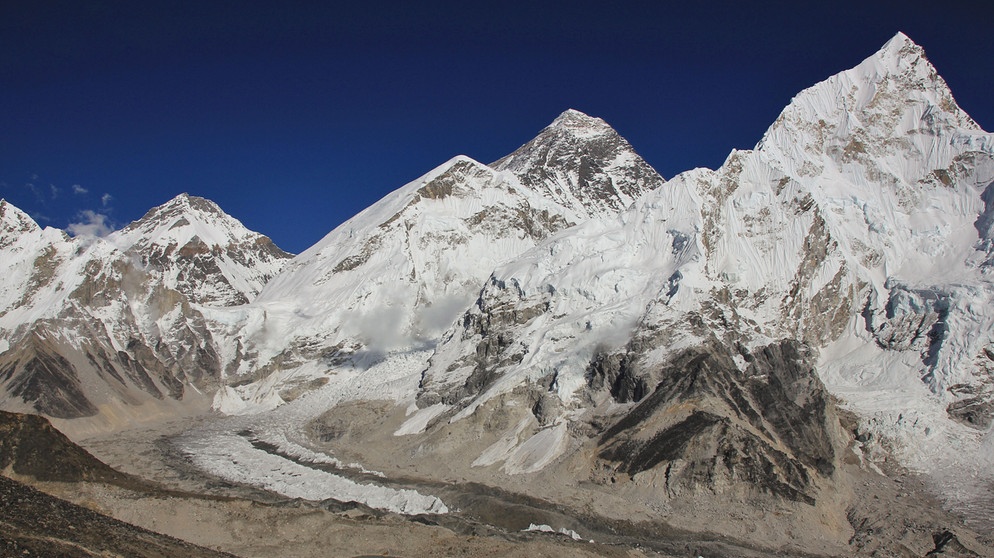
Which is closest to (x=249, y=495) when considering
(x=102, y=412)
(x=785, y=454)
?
(x=785, y=454)

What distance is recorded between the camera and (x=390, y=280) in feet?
542

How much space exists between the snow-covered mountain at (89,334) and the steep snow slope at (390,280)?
9.88 metres

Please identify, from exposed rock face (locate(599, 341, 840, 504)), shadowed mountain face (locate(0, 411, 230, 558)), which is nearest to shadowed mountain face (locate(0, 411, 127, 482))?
shadowed mountain face (locate(0, 411, 230, 558))

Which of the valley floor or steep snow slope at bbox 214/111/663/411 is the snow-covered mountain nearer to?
steep snow slope at bbox 214/111/663/411

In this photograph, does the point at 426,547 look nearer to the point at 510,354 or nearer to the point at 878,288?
the point at 510,354

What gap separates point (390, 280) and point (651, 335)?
79.1 metres

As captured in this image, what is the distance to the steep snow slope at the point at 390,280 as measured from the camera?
152 m

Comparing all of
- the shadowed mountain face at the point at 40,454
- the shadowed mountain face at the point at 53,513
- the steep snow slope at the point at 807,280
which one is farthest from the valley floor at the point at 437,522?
the steep snow slope at the point at 807,280

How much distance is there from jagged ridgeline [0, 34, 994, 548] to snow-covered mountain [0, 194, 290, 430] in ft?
1.74

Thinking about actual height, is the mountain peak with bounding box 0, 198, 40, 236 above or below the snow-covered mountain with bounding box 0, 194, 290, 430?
above

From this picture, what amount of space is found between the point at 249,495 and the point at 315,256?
121794mm

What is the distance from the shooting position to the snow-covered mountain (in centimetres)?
12669

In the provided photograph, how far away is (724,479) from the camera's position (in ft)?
234

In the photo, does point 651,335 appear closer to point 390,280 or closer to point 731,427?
point 731,427
